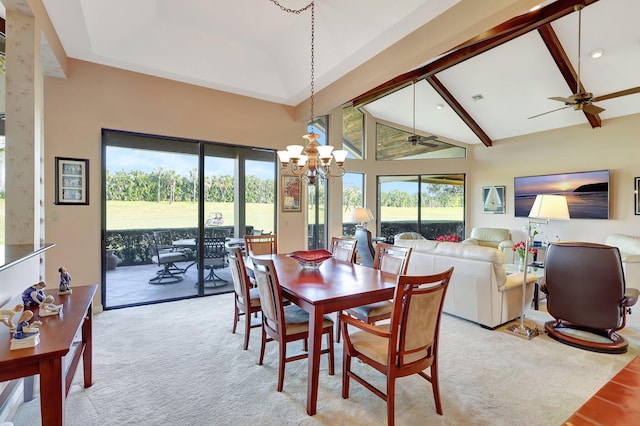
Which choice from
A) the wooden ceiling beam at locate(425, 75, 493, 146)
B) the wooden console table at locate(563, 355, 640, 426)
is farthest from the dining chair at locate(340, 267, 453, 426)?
the wooden ceiling beam at locate(425, 75, 493, 146)

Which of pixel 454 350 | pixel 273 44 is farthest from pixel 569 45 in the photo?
pixel 454 350

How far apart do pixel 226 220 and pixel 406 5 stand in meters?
3.83

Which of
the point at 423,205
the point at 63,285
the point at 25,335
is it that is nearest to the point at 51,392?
the point at 25,335

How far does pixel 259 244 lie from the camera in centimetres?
413

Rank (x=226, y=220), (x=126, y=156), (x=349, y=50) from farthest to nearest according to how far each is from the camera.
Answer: (x=226, y=220)
(x=126, y=156)
(x=349, y=50)

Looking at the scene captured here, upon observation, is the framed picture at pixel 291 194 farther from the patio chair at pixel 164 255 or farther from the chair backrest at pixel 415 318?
the chair backrest at pixel 415 318

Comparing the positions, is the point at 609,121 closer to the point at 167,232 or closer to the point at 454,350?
the point at 454,350

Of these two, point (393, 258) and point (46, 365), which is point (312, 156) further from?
point (46, 365)

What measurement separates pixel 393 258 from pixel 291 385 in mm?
1520

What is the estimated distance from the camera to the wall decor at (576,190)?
19.7ft

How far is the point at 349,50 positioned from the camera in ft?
11.9

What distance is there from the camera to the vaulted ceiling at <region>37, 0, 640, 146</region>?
320cm

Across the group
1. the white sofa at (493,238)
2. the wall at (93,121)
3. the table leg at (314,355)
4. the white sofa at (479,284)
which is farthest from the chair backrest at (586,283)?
the wall at (93,121)

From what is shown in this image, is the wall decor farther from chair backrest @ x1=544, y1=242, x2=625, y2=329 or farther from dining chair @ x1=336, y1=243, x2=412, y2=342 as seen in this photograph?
dining chair @ x1=336, y1=243, x2=412, y2=342
